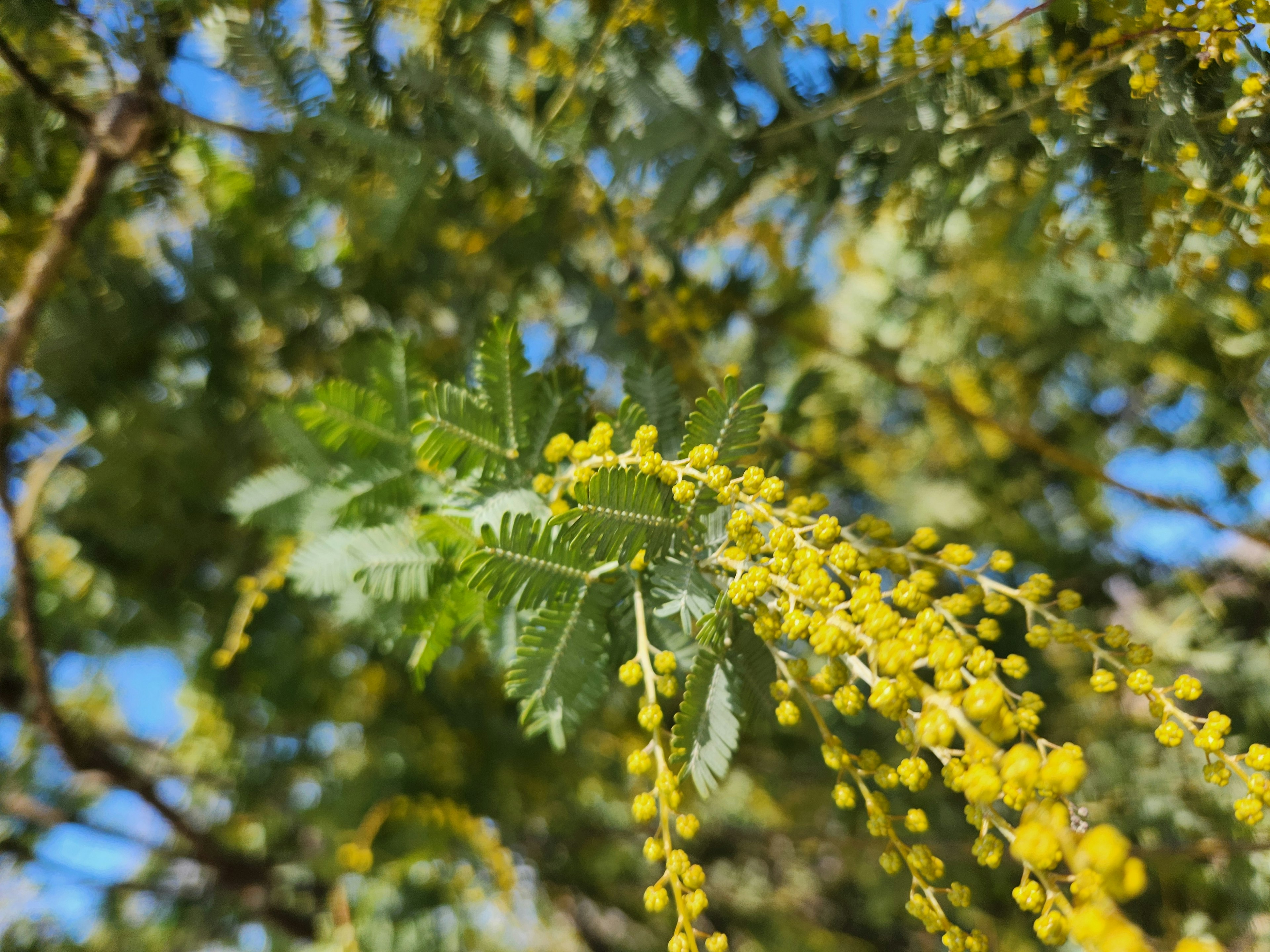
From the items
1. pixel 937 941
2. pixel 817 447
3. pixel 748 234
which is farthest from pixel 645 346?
pixel 937 941

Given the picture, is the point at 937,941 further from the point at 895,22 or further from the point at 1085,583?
the point at 895,22

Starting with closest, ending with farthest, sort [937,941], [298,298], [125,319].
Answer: [125,319] < [298,298] < [937,941]

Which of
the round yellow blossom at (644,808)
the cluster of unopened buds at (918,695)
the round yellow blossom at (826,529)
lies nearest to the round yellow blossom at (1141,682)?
the cluster of unopened buds at (918,695)

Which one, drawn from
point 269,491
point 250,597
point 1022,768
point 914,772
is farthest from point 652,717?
point 250,597

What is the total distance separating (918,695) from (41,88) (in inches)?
80.7

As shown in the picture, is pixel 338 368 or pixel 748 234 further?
pixel 748 234

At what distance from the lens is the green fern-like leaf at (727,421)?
103 cm

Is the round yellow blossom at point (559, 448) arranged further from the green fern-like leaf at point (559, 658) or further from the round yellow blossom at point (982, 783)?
the round yellow blossom at point (982, 783)

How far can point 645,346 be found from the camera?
191cm

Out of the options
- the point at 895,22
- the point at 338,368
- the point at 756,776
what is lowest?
the point at 756,776

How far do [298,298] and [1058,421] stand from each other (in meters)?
2.80

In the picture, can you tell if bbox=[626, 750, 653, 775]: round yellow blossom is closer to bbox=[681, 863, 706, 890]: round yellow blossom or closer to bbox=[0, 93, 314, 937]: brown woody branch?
bbox=[681, 863, 706, 890]: round yellow blossom

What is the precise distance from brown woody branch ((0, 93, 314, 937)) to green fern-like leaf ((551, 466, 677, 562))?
151cm

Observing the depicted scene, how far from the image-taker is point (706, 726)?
1.08 metres
